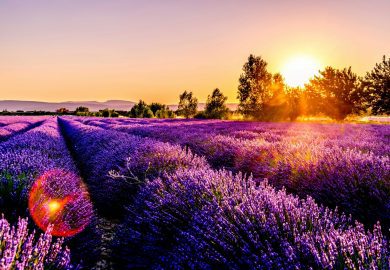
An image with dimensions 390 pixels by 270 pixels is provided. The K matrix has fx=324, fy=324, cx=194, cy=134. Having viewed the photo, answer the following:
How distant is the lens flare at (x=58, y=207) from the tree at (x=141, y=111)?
1929 inches

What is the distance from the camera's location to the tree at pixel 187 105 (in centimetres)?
6506

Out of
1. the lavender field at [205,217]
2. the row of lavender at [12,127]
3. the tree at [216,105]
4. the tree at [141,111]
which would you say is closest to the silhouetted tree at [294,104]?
the tree at [216,105]

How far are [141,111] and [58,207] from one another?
5151 centimetres

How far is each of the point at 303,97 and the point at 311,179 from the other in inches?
1505

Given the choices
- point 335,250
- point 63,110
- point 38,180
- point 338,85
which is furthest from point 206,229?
point 63,110

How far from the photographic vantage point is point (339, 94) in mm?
36844

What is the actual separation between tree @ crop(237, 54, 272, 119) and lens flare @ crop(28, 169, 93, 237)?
130ft

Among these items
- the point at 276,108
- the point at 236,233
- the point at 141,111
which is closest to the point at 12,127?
the point at 236,233

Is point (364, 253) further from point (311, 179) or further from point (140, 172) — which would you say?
point (140, 172)

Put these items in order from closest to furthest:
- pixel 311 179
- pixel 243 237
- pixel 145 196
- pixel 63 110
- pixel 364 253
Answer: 1. pixel 364 253
2. pixel 243 237
3. pixel 145 196
4. pixel 311 179
5. pixel 63 110

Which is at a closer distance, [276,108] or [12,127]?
[12,127]

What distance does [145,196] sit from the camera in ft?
9.02

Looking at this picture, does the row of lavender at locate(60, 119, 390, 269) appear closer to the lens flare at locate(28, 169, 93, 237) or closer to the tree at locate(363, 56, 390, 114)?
the lens flare at locate(28, 169, 93, 237)

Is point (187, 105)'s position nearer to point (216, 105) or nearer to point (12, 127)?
point (216, 105)
